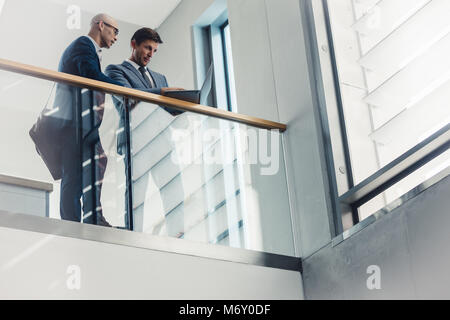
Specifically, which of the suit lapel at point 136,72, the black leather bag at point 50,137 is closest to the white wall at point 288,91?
the suit lapel at point 136,72

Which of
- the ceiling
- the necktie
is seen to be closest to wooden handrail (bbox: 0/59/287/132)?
the necktie

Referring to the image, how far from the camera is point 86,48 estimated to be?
4266mm

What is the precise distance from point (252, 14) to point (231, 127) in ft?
4.42

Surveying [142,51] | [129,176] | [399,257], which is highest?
[142,51]

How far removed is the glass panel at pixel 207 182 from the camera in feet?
13.1

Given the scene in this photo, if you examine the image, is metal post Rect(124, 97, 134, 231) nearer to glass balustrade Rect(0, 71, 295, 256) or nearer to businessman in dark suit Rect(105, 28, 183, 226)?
glass balustrade Rect(0, 71, 295, 256)

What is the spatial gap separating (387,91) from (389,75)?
16cm

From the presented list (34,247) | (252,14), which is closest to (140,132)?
(34,247)

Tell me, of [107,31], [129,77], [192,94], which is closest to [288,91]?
[192,94]

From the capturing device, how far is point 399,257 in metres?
3.82

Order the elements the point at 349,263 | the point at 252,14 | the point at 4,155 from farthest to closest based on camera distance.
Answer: the point at 252,14, the point at 349,263, the point at 4,155

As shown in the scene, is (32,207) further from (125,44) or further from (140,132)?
(125,44)

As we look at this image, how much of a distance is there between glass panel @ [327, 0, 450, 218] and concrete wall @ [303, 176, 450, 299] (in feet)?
0.89

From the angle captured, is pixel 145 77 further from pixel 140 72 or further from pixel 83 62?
pixel 83 62
